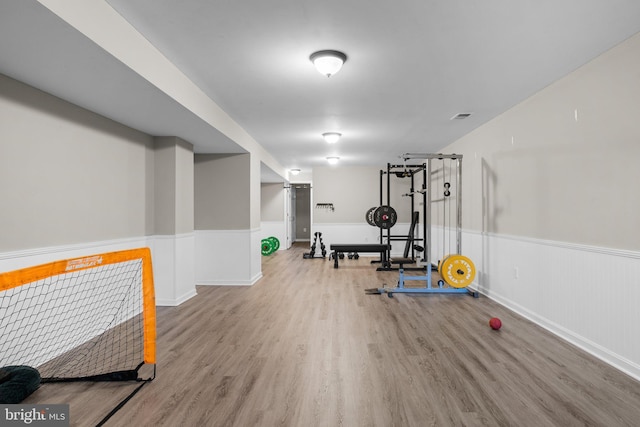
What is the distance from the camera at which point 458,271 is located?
16.2 ft

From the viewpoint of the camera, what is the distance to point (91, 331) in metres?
3.42

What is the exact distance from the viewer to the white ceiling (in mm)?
2217

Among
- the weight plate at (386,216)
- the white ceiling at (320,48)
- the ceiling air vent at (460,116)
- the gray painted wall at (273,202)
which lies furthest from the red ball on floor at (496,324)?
the gray painted wall at (273,202)

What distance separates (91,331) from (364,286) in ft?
11.9

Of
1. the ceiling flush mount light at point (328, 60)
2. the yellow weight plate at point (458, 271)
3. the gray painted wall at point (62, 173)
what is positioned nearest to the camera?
the gray painted wall at point (62, 173)

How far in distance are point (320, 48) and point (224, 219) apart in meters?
3.54

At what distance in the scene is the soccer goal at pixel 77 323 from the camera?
2.50m

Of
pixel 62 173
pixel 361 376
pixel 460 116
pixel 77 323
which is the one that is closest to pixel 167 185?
pixel 62 173

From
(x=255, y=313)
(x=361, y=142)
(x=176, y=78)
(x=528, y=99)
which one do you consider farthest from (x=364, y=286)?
(x=176, y=78)

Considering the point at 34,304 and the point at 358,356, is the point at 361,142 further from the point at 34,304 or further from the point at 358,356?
the point at 34,304

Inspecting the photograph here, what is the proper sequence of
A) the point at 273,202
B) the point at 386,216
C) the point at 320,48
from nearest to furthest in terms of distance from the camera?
the point at 320,48, the point at 386,216, the point at 273,202

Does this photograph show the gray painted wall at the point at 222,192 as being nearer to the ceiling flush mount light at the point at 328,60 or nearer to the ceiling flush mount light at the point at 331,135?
the ceiling flush mount light at the point at 331,135

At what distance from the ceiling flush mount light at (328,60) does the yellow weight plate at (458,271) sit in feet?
10.3

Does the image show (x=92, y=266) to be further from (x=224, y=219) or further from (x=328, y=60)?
(x=224, y=219)
